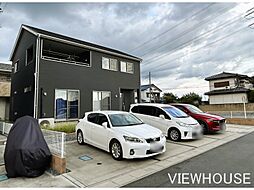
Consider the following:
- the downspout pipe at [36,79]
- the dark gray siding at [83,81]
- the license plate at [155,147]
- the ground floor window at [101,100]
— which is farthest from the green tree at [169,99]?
the license plate at [155,147]

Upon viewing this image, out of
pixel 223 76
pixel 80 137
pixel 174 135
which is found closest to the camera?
pixel 80 137

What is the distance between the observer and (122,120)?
6570mm

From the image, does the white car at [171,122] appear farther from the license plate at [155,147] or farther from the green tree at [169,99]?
the green tree at [169,99]

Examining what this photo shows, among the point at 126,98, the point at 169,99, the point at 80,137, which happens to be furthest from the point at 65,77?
the point at 169,99

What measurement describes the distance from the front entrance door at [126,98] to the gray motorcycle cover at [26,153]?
1103 centimetres

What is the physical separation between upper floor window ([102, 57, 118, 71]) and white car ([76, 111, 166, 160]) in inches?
289

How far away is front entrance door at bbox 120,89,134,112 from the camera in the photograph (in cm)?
1584

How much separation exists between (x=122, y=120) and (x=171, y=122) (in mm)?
2571

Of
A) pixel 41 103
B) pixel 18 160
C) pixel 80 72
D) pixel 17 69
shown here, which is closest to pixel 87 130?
pixel 18 160

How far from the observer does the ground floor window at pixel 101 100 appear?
1324 centimetres

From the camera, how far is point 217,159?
216 inches

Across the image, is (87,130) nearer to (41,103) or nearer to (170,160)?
(170,160)

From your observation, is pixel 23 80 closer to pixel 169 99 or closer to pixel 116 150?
pixel 116 150

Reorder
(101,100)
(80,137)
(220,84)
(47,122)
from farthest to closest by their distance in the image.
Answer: (220,84)
(101,100)
(47,122)
(80,137)
